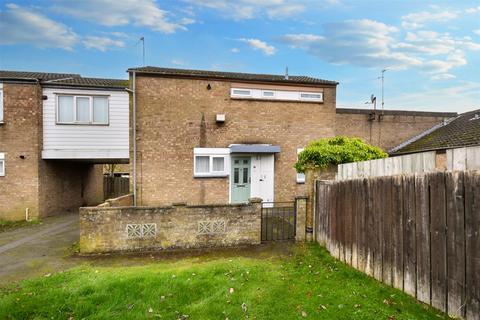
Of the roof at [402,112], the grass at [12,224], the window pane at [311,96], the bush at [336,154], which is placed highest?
the window pane at [311,96]

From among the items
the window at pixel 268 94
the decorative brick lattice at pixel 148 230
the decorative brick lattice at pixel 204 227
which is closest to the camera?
the decorative brick lattice at pixel 148 230

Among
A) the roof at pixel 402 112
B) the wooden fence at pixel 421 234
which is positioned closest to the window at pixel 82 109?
the wooden fence at pixel 421 234

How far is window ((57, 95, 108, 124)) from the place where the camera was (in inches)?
478

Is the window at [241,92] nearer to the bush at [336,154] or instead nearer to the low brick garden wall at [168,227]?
the bush at [336,154]

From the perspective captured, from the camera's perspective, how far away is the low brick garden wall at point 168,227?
7.02m

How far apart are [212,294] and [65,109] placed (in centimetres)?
1114

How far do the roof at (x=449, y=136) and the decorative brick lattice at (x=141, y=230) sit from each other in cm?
1286

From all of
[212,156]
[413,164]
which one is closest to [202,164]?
[212,156]

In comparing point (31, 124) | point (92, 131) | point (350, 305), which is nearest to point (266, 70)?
point (92, 131)

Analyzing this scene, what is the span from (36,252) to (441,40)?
49.8 ft

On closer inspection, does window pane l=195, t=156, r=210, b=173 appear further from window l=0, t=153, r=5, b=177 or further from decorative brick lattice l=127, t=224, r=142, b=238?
window l=0, t=153, r=5, b=177

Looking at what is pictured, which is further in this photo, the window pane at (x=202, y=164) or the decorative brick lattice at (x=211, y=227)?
the window pane at (x=202, y=164)

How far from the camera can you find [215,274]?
17.8 feet

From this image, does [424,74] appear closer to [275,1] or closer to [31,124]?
[275,1]
